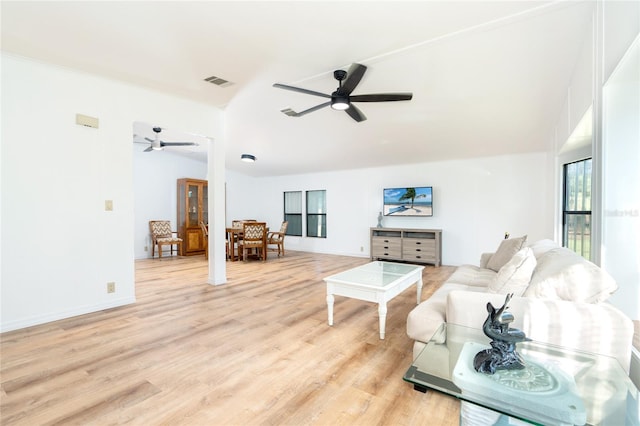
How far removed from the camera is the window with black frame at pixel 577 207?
11.3ft

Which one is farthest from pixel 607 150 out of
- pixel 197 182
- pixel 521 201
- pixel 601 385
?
pixel 197 182

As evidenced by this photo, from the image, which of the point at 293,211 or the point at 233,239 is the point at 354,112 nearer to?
the point at 233,239

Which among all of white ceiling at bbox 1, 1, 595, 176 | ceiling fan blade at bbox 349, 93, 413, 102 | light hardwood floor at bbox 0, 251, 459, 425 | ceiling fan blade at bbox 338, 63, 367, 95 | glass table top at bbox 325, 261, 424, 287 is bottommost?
light hardwood floor at bbox 0, 251, 459, 425

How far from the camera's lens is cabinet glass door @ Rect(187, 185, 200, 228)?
8031 millimetres

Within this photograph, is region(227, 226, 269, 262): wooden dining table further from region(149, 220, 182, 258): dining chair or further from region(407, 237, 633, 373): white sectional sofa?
region(407, 237, 633, 373): white sectional sofa

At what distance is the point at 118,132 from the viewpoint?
3609 millimetres

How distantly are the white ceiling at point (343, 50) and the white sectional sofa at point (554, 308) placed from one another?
2079 mm

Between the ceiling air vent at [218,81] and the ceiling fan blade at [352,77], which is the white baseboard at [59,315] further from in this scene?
the ceiling fan blade at [352,77]

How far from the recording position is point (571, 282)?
5.61 ft

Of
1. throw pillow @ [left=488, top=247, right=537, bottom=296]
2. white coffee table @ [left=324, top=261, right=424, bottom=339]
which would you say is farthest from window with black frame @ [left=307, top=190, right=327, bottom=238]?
throw pillow @ [left=488, top=247, right=537, bottom=296]

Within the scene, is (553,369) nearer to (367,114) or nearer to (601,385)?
(601,385)

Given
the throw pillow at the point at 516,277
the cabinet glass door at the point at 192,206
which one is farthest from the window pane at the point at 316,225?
the throw pillow at the point at 516,277

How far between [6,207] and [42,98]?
3.81 feet

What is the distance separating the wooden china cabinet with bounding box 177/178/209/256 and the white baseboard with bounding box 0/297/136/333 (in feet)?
14.0
